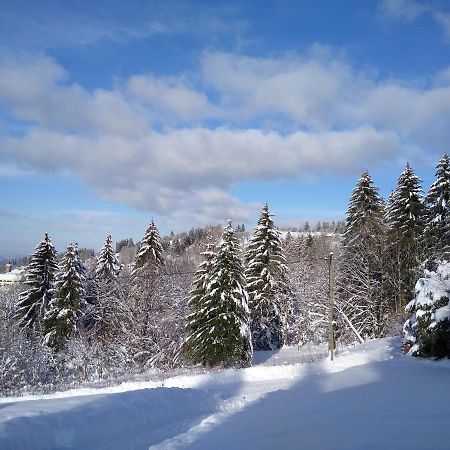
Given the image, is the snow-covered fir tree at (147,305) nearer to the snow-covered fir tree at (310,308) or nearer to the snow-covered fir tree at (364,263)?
the snow-covered fir tree at (310,308)

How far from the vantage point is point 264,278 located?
34.6m

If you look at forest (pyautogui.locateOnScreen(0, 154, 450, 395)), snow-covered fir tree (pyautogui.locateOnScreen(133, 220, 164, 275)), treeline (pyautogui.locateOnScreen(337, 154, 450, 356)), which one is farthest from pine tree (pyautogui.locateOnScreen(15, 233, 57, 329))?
treeline (pyautogui.locateOnScreen(337, 154, 450, 356))

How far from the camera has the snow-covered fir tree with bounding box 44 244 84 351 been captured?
30.9 meters

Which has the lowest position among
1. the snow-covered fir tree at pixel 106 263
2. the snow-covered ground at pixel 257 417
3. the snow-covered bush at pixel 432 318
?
the snow-covered ground at pixel 257 417

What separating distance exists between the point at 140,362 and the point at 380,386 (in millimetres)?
25249

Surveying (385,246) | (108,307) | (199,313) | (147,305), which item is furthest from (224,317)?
(108,307)

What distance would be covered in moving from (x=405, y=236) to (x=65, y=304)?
2539 centimetres

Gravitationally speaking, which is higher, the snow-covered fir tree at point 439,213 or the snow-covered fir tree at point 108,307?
the snow-covered fir tree at point 439,213

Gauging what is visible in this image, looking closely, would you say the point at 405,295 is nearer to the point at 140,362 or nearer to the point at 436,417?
the point at 140,362

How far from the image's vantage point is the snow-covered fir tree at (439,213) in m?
26.4

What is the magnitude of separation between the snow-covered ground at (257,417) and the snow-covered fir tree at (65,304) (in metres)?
18.4

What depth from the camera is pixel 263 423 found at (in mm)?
8469

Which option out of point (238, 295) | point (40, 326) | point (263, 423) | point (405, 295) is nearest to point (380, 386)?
point (263, 423)

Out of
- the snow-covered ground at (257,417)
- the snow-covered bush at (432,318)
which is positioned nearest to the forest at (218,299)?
the snow-covered bush at (432,318)
